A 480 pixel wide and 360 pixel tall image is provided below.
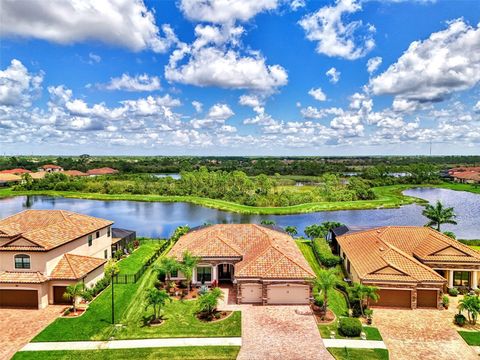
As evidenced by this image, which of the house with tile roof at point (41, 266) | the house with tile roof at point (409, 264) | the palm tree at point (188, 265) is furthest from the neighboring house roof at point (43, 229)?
the house with tile roof at point (409, 264)

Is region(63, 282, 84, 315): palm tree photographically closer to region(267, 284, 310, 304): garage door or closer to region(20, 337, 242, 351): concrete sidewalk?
region(20, 337, 242, 351): concrete sidewalk

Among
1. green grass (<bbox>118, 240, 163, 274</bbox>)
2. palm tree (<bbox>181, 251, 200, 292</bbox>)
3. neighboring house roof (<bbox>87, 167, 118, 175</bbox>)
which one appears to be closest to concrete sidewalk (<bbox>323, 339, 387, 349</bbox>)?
palm tree (<bbox>181, 251, 200, 292</bbox>)

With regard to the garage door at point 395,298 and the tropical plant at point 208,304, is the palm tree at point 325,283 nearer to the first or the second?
the garage door at point 395,298

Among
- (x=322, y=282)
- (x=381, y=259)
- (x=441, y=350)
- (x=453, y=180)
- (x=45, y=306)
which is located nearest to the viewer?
(x=441, y=350)

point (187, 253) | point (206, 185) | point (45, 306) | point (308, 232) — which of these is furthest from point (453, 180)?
point (45, 306)

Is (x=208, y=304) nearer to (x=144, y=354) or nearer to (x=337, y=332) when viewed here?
(x=144, y=354)

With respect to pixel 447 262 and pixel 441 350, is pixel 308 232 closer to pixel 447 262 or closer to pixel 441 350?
pixel 447 262
